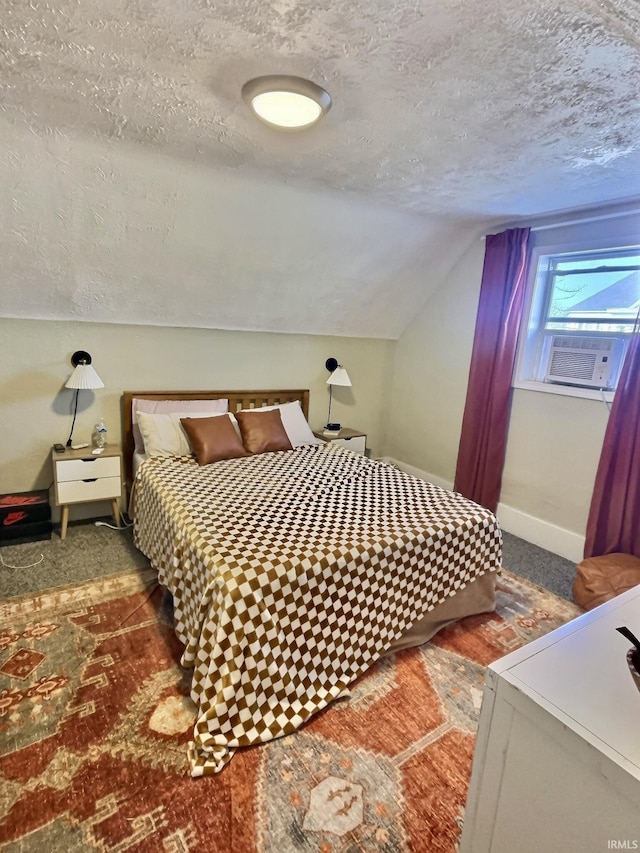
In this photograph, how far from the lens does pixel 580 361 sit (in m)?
3.01

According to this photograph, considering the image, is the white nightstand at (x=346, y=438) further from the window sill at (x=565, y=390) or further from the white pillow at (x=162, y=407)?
the window sill at (x=565, y=390)

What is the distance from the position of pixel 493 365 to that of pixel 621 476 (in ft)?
3.78

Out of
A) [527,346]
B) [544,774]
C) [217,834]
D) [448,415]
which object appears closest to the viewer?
[544,774]

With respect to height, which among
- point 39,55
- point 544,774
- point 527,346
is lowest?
point 544,774

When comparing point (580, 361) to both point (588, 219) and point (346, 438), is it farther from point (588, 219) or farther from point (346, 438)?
point (346, 438)

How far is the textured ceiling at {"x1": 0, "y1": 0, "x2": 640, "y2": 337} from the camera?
121cm

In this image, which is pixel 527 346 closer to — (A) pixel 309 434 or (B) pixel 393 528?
(A) pixel 309 434

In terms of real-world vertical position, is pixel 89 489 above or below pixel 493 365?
below

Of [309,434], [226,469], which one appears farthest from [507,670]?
[309,434]

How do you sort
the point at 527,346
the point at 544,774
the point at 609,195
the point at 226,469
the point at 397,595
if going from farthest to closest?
the point at 527,346
the point at 226,469
the point at 609,195
the point at 397,595
the point at 544,774

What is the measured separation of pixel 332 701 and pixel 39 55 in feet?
8.24

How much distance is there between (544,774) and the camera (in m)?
0.88

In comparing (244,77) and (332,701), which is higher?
(244,77)

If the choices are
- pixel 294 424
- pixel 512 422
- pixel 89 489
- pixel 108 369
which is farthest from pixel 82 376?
pixel 512 422
